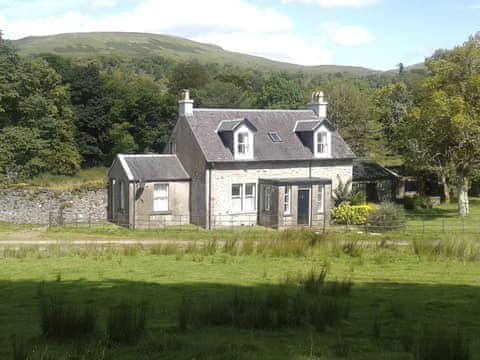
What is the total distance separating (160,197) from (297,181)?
26.8 ft

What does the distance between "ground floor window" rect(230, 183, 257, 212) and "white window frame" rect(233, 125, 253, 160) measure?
5.79ft

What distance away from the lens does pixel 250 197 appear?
129ft

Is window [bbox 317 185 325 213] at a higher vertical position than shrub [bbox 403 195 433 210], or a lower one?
higher

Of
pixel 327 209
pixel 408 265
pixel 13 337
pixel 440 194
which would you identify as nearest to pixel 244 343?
pixel 13 337

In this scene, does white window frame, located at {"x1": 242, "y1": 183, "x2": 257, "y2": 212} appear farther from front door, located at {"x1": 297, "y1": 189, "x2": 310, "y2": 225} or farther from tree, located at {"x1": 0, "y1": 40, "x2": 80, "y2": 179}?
tree, located at {"x1": 0, "y1": 40, "x2": 80, "y2": 179}

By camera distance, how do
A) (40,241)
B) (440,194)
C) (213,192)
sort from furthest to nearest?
(440,194) → (213,192) → (40,241)

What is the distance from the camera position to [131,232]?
3381 cm

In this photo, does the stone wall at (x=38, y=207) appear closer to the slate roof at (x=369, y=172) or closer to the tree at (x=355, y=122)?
the slate roof at (x=369, y=172)

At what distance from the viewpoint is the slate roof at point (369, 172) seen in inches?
1850

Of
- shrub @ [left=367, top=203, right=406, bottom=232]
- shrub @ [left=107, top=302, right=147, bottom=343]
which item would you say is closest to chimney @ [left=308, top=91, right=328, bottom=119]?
shrub @ [left=367, top=203, right=406, bottom=232]

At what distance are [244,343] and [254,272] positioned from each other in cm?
907

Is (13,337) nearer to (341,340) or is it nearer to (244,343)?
(244,343)

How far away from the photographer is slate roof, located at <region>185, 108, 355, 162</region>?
125 feet

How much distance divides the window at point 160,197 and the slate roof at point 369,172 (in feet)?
48.6
